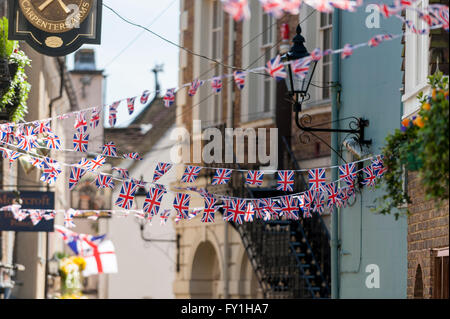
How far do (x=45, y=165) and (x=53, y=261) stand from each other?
57.7ft

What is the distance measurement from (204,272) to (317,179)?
50.4 ft

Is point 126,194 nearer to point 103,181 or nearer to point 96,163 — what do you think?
point 103,181

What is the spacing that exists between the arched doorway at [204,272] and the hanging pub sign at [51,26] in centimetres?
1412

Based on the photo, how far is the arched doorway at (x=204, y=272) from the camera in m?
26.5

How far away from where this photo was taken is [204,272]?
26891 mm

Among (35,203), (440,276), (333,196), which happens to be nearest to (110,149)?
(333,196)

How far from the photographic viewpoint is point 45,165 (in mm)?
12336

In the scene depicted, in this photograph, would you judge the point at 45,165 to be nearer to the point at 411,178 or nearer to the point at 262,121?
the point at 411,178

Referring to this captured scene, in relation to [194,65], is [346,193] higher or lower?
lower

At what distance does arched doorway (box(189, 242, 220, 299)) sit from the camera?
86.9 ft

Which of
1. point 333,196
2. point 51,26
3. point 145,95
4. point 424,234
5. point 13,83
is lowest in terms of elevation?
point 424,234

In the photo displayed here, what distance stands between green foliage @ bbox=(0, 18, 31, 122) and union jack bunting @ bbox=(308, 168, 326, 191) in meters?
3.86

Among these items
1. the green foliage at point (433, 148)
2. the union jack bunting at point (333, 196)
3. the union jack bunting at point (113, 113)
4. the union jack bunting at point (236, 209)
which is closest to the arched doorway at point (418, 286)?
the union jack bunting at point (333, 196)
